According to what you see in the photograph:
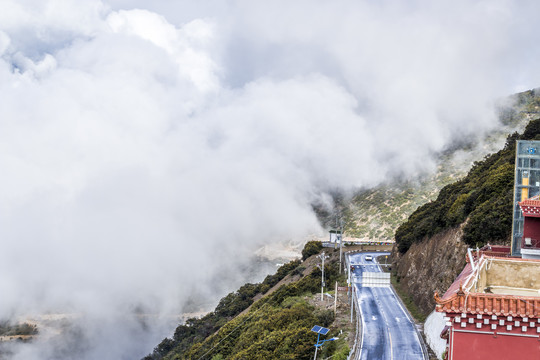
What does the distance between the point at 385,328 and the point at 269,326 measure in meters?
12.0

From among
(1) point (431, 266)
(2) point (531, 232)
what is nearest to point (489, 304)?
(2) point (531, 232)

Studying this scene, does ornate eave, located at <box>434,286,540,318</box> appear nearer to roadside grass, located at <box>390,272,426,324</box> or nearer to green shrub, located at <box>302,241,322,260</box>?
roadside grass, located at <box>390,272,426,324</box>

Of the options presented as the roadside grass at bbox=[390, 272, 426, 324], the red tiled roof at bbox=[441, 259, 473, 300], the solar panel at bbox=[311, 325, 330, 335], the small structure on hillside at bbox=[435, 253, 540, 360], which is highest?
the roadside grass at bbox=[390, 272, 426, 324]

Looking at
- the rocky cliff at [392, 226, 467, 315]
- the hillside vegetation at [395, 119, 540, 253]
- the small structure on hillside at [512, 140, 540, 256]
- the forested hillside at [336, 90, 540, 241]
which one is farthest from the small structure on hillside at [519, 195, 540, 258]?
the forested hillside at [336, 90, 540, 241]

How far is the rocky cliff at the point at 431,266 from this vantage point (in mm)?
41625

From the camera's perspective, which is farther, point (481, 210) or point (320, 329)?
point (481, 210)

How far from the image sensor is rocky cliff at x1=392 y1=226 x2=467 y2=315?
41625 millimetres

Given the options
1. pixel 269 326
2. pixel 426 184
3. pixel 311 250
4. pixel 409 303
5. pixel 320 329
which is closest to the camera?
pixel 320 329

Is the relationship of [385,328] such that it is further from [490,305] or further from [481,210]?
[490,305]

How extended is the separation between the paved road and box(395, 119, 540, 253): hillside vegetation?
854 cm

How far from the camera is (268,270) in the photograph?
367 feet

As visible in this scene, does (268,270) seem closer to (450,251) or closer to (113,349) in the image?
(113,349)

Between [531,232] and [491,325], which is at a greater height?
[531,232]

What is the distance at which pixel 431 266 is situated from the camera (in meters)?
47.9
